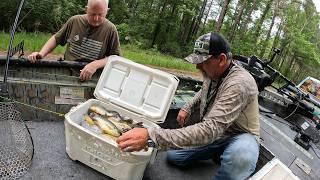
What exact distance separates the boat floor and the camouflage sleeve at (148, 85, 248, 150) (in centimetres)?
96

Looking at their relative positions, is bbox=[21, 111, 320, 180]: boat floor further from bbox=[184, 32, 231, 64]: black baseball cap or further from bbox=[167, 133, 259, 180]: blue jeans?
bbox=[184, 32, 231, 64]: black baseball cap

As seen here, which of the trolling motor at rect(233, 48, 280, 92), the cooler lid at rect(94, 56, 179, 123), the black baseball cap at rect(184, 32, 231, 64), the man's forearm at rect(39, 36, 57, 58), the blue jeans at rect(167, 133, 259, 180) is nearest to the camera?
the black baseball cap at rect(184, 32, 231, 64)

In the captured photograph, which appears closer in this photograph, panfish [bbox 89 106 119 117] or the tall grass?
panfish [bbox 89 106 119 117]

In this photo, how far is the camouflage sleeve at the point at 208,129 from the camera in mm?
2522

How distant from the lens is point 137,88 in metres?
3.57

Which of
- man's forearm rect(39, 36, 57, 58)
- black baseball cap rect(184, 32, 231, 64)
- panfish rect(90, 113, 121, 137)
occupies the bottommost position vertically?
panfish rect(90, 113, 121, 137)

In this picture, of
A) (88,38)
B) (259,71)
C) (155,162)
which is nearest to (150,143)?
(155,162)

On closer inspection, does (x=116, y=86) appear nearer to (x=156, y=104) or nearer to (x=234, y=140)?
(x=156, y=104)

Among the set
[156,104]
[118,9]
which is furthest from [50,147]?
[118,9]

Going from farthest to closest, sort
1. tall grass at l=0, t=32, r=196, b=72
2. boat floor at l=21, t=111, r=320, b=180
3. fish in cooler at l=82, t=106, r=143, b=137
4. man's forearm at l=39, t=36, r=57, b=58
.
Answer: tall grass at l=0, t=32, r=196, b=72, man's forearm at l=39, t=36, r=57, b=58, fish in cooler at l=82, t=106, r=143, b=137, boat floor at l=21, t=111, r=320, b=180

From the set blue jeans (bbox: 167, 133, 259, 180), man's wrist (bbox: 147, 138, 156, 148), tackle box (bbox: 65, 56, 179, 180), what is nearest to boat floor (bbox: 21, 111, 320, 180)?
tackle box (bbox: 65, 56, 179, 180)

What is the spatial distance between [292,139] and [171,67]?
10.3 m

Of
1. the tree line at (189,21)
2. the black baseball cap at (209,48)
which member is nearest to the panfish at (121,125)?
the black baseball cap at (209,48)

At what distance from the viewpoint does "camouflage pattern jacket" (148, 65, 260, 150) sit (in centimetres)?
254
